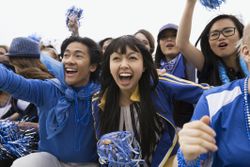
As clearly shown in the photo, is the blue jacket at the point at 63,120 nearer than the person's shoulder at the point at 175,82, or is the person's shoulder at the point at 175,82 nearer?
the person's shoulder at the point at 175,82

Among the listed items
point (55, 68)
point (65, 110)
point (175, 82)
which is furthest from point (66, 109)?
point (175, 82)

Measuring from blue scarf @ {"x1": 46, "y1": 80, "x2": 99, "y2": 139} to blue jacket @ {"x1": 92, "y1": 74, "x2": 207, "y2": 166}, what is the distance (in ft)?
0.69

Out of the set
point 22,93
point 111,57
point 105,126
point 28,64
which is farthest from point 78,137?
point 28,64

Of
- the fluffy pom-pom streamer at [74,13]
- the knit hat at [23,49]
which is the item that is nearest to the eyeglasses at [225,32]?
the knit hat at [23,49]

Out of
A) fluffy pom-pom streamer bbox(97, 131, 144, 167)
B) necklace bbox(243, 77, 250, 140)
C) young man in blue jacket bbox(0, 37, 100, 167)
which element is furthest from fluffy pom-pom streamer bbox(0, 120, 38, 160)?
necklace bbox(243, 77, 250, 140)

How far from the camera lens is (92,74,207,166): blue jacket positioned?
6.79 ft

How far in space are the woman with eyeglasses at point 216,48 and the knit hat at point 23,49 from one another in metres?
1.41

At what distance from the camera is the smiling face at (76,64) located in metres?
2.47

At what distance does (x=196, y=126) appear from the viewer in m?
1.10

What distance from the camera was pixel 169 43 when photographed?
119 inches

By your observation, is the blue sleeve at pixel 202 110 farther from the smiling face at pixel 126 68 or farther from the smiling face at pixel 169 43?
the smiling face at pixel 169 43

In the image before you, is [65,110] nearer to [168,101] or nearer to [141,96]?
[141,96]

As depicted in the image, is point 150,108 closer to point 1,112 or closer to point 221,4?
point 221,4

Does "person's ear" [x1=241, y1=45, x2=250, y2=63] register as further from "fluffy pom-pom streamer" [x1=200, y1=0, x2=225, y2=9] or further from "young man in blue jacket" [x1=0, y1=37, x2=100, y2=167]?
"young man in blue jacket" [x1=0, y1=37, x2=100, y2=167]
